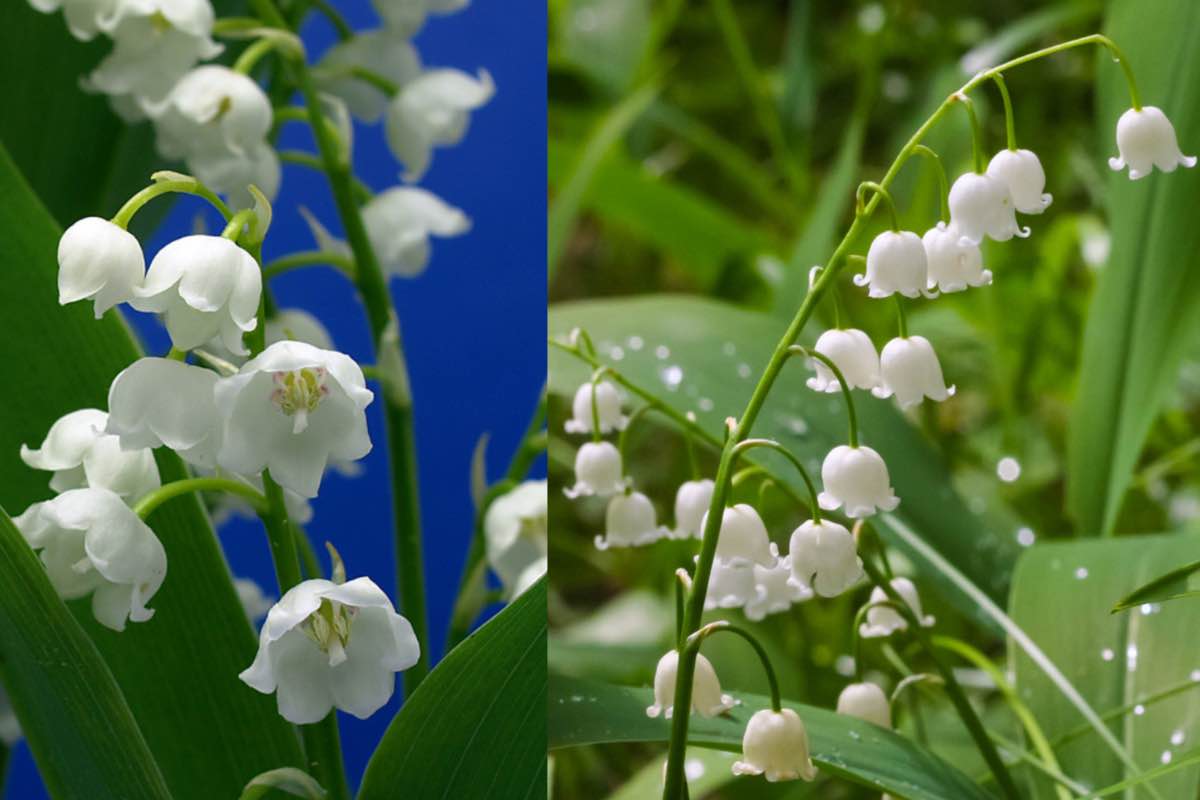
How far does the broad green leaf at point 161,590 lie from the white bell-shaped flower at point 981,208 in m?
0.26

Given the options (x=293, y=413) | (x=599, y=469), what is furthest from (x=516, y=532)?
(x=293, y=413)

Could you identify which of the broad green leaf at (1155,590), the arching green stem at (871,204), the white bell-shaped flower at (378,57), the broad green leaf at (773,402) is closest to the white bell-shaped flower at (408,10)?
the white bell-shaped flower at (378,57)

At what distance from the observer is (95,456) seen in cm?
41

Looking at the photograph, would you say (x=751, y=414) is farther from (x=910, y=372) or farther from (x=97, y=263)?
(x=97, y=263)

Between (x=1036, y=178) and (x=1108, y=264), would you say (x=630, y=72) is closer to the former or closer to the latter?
(x=1108, y=264)

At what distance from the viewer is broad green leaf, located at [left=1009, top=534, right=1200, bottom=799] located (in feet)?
1.58

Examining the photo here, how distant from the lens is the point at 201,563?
46cm

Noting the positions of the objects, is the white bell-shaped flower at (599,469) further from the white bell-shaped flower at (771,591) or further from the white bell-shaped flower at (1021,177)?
the white bell-shaped flower at (1021,177)

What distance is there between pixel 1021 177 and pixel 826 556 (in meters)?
0.11

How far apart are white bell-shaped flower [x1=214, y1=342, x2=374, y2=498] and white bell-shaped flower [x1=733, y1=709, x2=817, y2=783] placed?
0.13 m

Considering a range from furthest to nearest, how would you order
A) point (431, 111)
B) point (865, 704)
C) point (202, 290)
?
point (431, 111), point (865, 704), point (202, 290)

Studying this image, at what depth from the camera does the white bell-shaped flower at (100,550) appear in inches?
14.7

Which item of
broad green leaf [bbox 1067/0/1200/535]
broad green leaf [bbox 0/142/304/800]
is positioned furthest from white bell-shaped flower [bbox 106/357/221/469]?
broad green leaf [bbox 1067/0/1200/535]

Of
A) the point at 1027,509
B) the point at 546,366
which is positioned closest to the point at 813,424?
the point at 546,366
